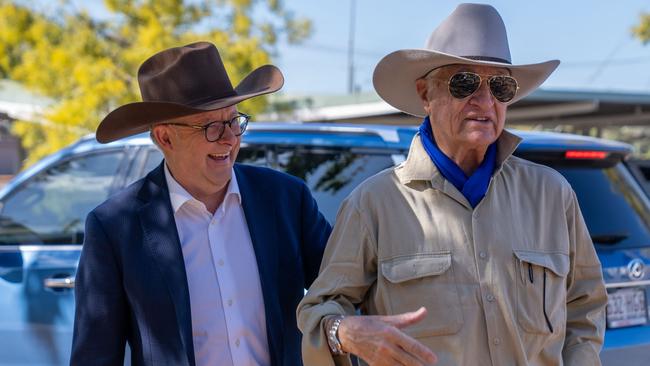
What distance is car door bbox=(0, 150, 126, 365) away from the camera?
161 inches

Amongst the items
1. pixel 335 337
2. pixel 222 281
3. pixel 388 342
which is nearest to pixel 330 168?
pixel 222 281

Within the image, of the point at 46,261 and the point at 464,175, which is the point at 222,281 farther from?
the point at 46,261

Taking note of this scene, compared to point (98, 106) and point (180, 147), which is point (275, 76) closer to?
point (180, 147)

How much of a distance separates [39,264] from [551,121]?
568 inches

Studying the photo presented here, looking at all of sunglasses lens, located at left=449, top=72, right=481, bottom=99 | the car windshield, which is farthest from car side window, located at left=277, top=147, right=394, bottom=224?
sunglasses lens, located at left=449, top=72, right=481, bottom=99

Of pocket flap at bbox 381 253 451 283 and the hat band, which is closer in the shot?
pocket flap at bbox 381 253 451 283

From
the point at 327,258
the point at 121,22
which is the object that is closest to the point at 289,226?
the point at 327,258

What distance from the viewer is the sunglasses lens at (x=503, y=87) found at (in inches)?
87.8

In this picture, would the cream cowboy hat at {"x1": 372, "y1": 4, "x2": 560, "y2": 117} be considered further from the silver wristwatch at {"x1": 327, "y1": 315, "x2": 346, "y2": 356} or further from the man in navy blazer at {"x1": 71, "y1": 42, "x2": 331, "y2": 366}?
the silver wristwatch at {"x1": 327, "y1": 315, "x2": 346, "y2": 356}

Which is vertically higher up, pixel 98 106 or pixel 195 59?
pixel 195 59

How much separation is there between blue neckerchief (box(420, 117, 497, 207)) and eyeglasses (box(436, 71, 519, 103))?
0.16 meters

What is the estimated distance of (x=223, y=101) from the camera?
2523mm

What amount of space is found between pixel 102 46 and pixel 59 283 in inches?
368

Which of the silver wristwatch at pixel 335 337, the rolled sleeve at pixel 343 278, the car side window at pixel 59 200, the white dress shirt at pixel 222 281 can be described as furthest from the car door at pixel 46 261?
the silver wristwatch at pixel 335 337
